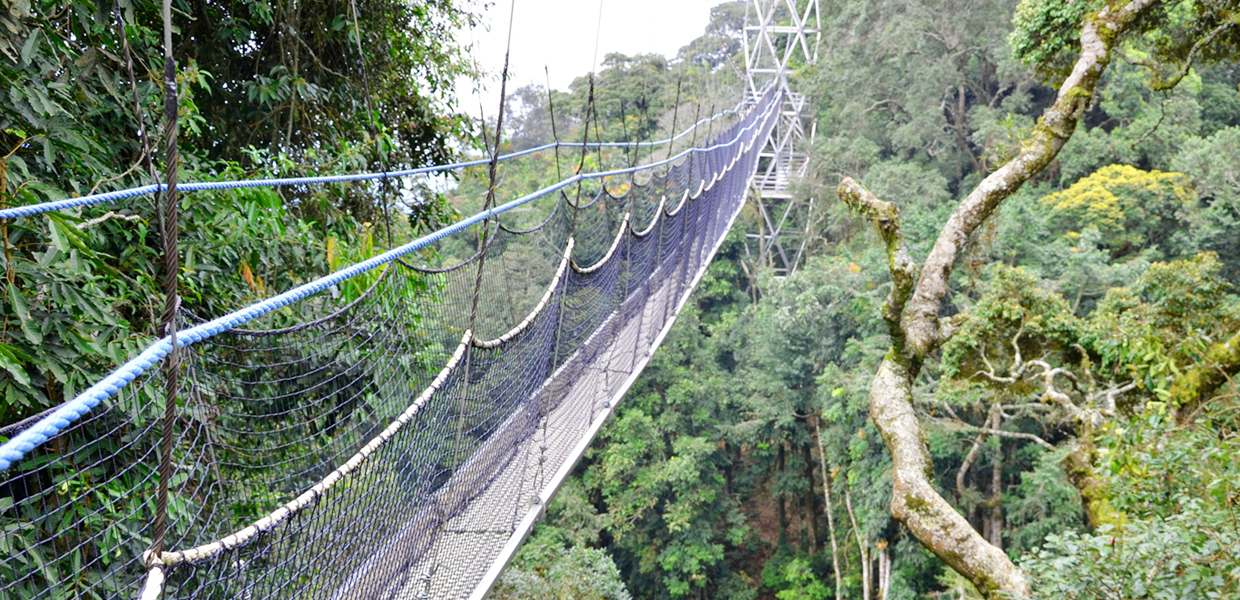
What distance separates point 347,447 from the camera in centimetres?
149

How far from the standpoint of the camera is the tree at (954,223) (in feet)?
7.71

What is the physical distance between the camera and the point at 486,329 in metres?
2.35

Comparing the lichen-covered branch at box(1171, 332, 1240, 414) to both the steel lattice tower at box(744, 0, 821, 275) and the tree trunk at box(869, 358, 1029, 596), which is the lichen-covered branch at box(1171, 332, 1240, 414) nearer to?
the tree trunk at box(869, 358, 1029, 596)

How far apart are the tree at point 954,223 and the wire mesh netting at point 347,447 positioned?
2.81 feet

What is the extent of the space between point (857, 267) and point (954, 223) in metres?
5.57

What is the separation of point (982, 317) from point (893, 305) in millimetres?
1024

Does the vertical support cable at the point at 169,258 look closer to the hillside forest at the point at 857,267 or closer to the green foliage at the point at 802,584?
the hillside forest at the point at 857,267

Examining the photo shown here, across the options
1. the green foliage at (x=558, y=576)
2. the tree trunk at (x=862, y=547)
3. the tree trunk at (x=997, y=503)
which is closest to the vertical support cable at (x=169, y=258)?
the green foliage at (x=558, y=576)

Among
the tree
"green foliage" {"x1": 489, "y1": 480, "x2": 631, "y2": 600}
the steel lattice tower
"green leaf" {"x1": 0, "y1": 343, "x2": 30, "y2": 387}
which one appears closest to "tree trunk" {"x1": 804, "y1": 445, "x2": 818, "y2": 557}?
the steel lattice tower

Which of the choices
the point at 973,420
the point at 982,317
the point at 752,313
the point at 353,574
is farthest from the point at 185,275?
the point at 752,313

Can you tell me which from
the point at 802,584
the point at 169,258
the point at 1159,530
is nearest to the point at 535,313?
the point at 169,258

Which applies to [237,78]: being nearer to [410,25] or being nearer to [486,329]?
[410,25]

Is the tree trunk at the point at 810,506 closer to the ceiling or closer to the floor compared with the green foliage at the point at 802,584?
closer to the ceiling

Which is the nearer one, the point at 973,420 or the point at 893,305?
the point at 893,305
